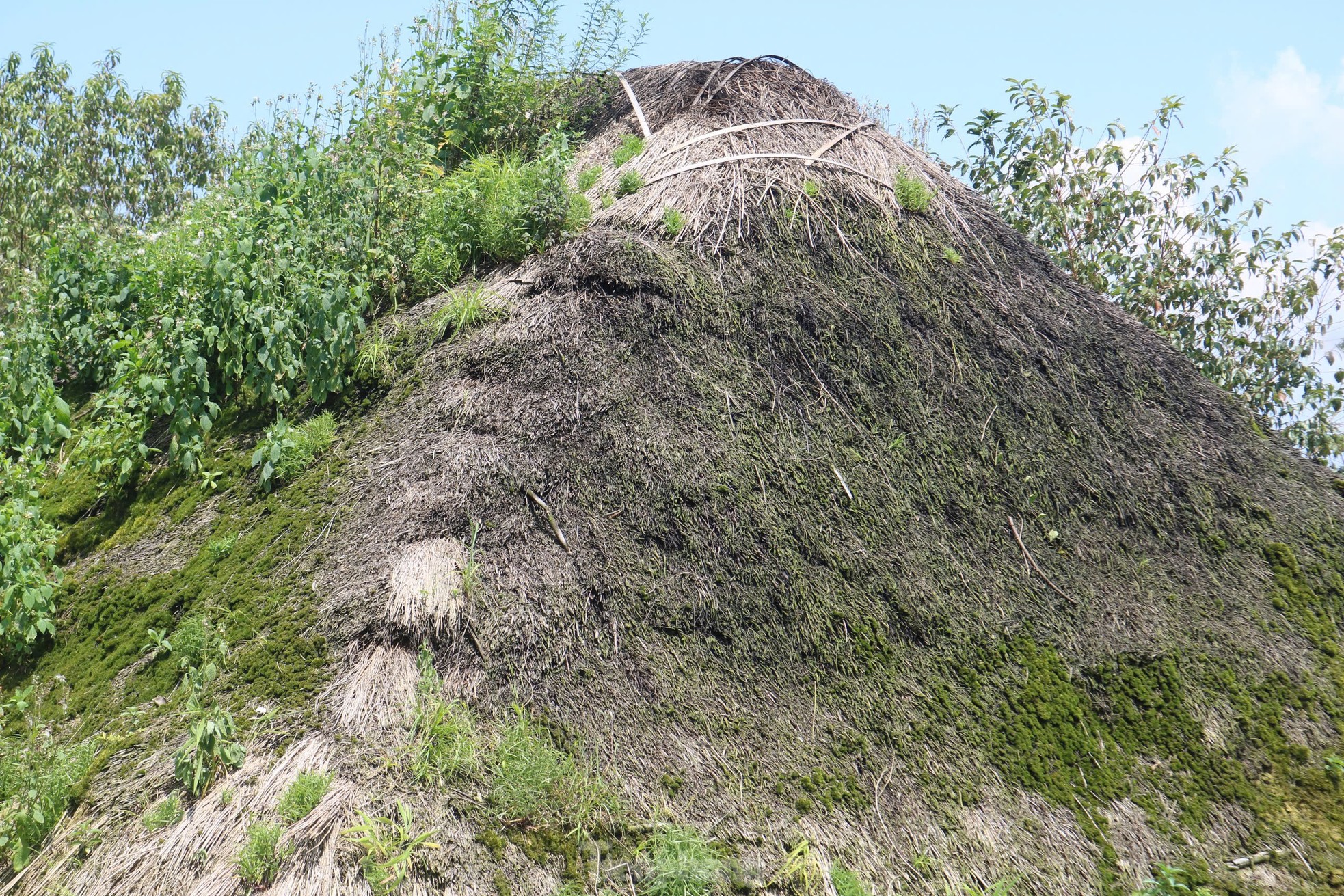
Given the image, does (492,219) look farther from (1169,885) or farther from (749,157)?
(1169,885)

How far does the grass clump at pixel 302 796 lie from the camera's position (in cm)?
330

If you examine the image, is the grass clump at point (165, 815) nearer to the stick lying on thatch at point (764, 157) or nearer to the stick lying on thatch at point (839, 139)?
the stick lying on thatch at point (764, 157)

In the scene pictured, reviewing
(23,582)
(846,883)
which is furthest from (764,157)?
(23,582)

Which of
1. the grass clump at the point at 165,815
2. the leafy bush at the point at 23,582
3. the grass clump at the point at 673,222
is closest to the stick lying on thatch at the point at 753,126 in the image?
the grass clump at the point at 673,222

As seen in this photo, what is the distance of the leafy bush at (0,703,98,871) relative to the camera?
141 inches

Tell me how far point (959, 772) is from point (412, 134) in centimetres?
535

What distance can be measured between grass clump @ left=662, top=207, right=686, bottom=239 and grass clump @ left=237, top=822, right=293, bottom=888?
3871 mm

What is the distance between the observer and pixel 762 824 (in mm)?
3869

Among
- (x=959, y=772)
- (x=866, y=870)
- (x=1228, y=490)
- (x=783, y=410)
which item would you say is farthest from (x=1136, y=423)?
(x=866, y=870)

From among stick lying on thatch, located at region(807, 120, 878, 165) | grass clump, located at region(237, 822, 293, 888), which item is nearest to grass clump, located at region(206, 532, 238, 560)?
grass clump, located at region(237, 822, 293, 888)

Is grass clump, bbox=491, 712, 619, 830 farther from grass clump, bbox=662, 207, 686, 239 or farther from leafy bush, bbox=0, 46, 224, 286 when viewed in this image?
leafy bush, bbox=0, 46, 224, 286

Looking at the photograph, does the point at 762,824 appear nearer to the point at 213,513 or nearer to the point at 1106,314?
the point at 213,513

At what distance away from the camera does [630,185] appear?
20.0 feet

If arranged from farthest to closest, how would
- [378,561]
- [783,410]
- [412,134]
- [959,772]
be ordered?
[412,134] → [783,410] → [959,772] → [378,561]
